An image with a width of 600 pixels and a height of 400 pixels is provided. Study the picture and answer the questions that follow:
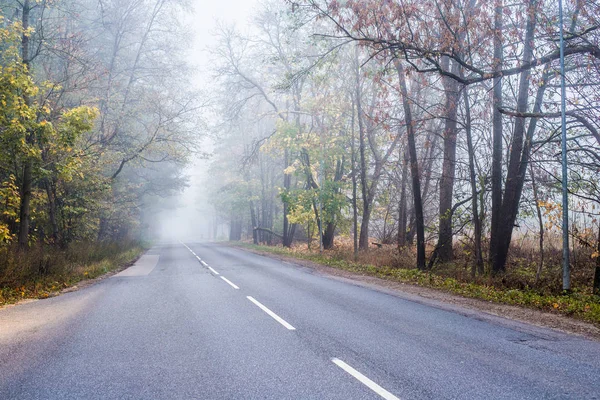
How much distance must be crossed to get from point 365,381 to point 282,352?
1.43m

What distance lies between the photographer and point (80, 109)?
39.3ft

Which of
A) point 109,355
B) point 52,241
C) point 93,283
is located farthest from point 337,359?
point 52,241

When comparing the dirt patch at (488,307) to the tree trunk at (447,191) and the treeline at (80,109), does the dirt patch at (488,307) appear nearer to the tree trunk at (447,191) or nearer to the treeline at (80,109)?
the tree trunk at (447,191)

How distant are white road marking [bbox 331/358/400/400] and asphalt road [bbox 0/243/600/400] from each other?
12mm

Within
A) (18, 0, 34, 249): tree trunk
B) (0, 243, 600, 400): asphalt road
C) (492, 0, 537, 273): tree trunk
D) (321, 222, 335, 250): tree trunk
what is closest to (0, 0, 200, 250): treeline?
(18, 0, 34, 249): tree trunk

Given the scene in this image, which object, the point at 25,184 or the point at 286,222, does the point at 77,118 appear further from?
the point at 286,222

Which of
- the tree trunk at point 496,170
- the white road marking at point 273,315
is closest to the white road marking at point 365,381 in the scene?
the white road marking at point 273,315

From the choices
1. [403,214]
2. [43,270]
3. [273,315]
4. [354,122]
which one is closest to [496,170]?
[403,214]

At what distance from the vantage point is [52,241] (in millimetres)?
17484

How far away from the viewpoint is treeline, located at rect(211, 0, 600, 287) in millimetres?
9188

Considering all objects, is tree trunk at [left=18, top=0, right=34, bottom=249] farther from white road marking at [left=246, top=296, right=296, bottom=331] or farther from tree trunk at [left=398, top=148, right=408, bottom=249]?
tree trunk at [left=398, top=148, right=408, bottom=249]

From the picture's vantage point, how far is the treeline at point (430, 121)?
9188mm

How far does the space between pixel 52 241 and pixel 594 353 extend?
19.1m

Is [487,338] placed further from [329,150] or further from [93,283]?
[329,150]
